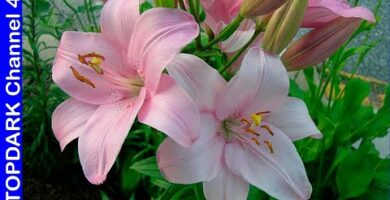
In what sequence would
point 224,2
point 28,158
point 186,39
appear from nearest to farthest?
point 186,39 < point 224,2 < point 28,158

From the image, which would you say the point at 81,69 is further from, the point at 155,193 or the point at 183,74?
the point at 155,193

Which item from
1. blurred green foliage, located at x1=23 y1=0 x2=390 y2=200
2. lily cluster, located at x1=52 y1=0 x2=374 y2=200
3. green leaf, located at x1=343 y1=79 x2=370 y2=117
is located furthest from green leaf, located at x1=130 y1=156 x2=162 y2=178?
green leaf, located at x1=343 y1=79 x2=370 y2=117

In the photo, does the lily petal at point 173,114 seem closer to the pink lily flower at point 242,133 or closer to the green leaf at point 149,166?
the pink lily flower at point 242,133

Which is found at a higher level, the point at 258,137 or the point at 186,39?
the point at 186,39

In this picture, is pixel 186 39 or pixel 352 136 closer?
pixel 186 39

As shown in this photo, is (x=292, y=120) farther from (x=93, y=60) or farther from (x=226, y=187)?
(x=93, y=60)

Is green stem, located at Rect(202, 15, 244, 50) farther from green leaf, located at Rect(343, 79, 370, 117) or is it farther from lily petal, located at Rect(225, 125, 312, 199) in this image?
green leaf, located at Rect(343, 79, 370, 117)

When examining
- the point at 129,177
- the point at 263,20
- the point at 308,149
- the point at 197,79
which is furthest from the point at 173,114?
the point at 129,177

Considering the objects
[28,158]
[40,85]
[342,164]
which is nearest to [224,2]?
[342,164]
